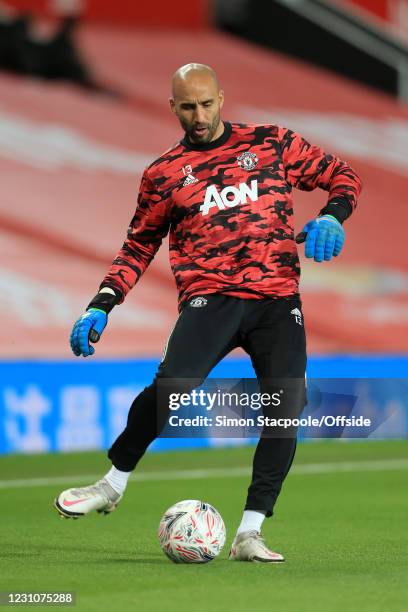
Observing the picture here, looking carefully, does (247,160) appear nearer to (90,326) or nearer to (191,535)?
(90,326)

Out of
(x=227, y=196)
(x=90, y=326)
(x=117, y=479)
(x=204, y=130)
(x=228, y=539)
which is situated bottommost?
(x=228, y=539)

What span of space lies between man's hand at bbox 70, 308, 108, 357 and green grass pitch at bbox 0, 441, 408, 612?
0.91 meters

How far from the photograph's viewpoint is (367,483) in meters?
10.1

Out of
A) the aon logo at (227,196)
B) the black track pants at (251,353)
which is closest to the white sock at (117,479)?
the black track pants at (251,353)

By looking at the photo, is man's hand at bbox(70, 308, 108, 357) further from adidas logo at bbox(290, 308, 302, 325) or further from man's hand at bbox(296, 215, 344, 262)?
man's hand at bbox(296, 215, 344, 262)

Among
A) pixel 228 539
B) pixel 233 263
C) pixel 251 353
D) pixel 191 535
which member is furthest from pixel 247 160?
pixel 228 539

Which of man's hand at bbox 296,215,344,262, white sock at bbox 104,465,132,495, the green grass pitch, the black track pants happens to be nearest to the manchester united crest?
man's hand at bbox 296,215,344,262

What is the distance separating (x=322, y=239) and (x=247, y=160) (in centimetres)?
52

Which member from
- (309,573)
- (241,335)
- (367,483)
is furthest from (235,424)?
(367,483)

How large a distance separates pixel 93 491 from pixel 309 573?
1094 millimetres

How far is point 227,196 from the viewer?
20.1 ft

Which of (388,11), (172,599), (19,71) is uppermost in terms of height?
(388,11)

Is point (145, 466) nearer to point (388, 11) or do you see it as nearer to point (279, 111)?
point (279, 111)

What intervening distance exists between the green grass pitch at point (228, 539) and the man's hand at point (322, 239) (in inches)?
50.7
